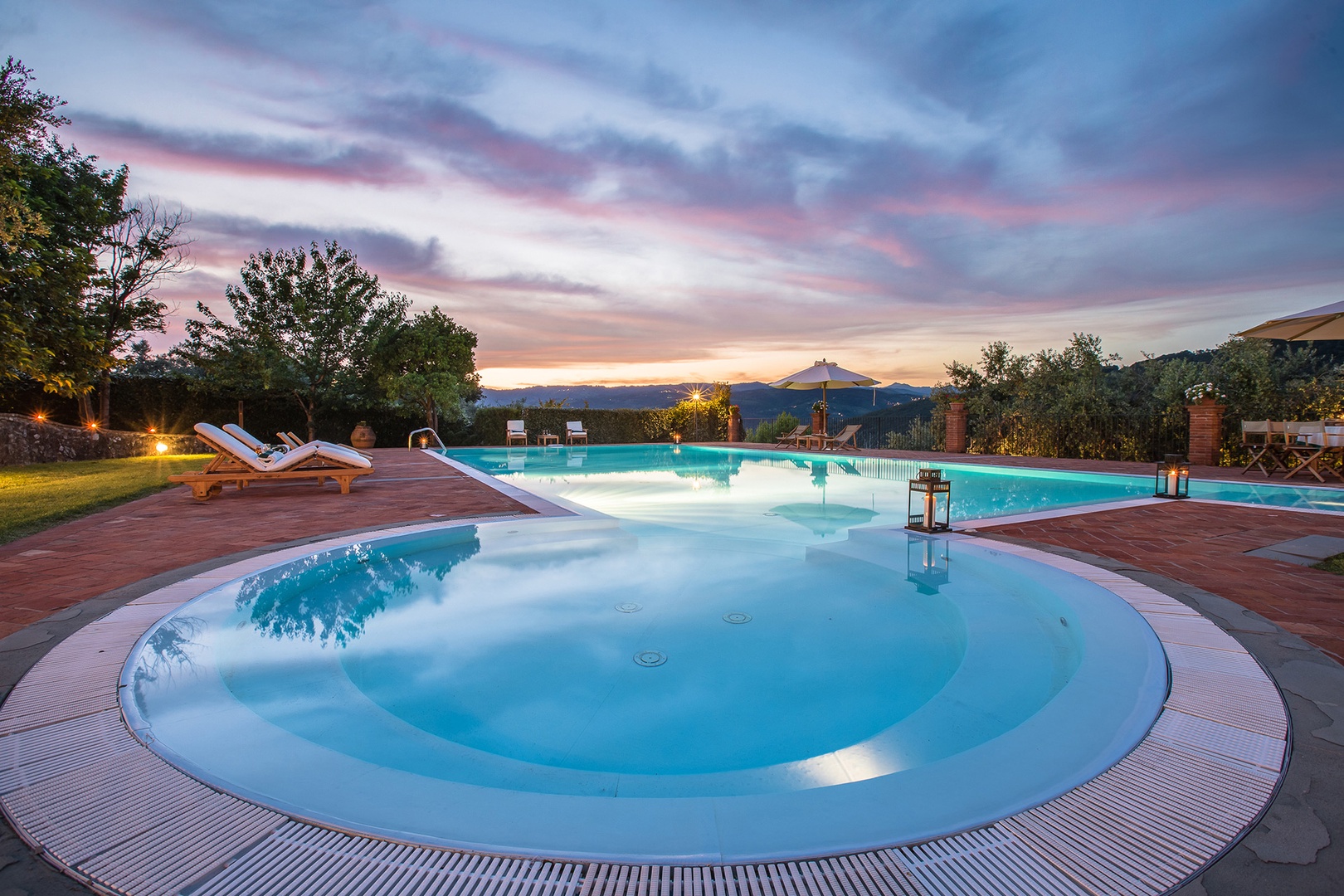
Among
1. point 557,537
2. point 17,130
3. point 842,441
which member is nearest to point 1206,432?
point 842,441

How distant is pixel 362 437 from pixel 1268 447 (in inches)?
813

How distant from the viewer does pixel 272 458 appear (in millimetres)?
7512

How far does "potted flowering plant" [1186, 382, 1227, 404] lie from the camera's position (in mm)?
10203

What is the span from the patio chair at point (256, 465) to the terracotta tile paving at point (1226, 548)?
7.55 m

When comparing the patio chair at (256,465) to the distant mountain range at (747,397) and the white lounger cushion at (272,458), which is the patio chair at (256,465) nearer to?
the white lounger cushion at (272,458)

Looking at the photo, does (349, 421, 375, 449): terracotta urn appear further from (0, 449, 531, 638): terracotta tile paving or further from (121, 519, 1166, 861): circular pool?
(121, 519, 1166, 861): circular pool

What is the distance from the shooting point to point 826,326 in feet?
63.0

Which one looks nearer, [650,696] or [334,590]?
[650,696]

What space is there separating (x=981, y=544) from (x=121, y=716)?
16.7ft

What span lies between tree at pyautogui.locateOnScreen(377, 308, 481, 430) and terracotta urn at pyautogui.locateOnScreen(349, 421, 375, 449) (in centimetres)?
115

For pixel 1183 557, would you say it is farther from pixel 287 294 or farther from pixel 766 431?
pixel 287 294

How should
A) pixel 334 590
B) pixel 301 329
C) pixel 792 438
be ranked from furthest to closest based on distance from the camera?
pixel 792 438 → pixel 301 329 → pixel 334 590

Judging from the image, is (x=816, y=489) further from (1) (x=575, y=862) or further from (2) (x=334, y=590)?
(1) (x=575, y=862)

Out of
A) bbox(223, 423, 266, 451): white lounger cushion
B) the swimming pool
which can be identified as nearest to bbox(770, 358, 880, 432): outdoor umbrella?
the swimming pool
